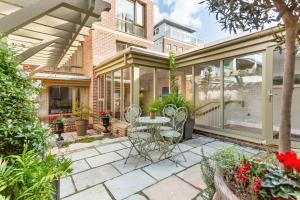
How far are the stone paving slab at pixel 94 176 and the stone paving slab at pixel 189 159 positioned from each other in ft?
4.02

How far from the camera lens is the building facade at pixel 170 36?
2408 centimetres

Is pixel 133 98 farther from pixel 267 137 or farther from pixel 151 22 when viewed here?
pixel 151 22

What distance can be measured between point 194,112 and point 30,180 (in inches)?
177

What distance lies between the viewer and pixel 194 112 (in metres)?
4.88

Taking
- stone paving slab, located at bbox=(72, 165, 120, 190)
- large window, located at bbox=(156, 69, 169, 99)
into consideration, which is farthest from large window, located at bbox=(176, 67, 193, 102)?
stone paving slab, located at bbox=(72, 165, 120, 190)

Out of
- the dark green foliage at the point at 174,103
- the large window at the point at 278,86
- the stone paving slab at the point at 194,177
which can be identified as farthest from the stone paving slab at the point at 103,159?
the large window at the point at 278,86

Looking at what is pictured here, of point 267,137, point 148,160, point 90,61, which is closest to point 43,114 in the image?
point 90,61

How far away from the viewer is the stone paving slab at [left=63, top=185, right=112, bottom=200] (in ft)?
6.76

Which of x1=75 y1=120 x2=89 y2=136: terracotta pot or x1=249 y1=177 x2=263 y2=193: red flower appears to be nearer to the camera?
x1=249 y1=177 x2=263 y2=193: red flower

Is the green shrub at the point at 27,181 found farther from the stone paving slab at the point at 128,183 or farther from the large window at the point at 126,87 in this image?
the large window at the point at 126,87

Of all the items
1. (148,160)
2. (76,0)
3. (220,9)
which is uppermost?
(76,0)

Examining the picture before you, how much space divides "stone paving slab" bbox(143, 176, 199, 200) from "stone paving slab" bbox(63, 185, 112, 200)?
54cm

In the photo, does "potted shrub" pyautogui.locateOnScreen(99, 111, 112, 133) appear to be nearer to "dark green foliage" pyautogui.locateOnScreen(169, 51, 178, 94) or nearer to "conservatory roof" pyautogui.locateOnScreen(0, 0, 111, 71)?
"dark green foliage" pyautogui.locateOnScreen(169, 51, 178, 94)

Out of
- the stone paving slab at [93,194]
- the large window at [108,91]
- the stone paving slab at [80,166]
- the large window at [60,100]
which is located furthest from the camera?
the large window at [60,100]
